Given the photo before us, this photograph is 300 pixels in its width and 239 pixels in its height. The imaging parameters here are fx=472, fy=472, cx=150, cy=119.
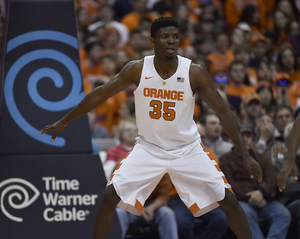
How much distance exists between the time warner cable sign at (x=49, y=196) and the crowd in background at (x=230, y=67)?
1.19 metres

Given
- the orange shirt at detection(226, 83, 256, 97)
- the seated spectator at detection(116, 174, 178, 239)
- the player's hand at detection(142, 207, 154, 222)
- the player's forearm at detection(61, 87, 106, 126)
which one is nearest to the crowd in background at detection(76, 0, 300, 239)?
the orange shirt at detection(226, 83, 256, 97)

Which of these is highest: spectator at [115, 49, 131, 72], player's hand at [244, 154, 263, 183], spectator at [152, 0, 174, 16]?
spectator at [152, 0, 174, 16]

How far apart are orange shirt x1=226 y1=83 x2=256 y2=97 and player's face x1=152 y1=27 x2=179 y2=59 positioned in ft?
13.7

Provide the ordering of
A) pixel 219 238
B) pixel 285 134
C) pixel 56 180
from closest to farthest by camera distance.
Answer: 1. pixel 56 180
2. pixel 219 238
3. pixel 285 134

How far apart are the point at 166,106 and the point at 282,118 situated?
301 centimetres

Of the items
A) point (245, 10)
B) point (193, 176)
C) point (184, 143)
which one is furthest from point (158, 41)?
point (245, 10)

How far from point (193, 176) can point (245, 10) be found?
758 cm

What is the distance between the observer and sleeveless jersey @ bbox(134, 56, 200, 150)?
4180mm

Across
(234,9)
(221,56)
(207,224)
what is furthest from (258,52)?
(207,224)

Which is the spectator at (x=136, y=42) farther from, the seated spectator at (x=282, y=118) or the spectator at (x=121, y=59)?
the seated spectator at (x=282, y=118)

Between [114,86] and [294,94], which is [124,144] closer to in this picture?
[114,86]

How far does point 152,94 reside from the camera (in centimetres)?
420

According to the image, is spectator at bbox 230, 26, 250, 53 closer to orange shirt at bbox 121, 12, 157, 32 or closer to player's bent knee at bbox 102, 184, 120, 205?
orange shirt at bbox 121, 12, 157, 32

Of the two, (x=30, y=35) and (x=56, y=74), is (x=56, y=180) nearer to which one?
(x=56, y=74)
